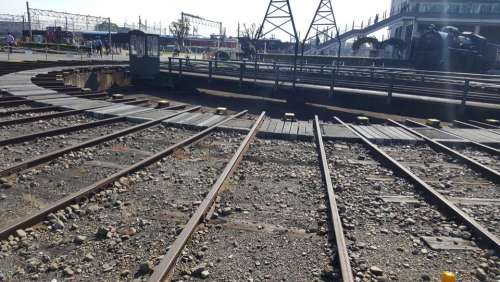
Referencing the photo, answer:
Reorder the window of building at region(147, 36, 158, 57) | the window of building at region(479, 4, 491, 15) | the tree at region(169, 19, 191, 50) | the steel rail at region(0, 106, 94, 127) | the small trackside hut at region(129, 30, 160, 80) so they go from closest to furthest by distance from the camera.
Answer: the steel rail at region(0, 106, 94, 127), the small trackside hut at region(129, 30, 160, 80), the window of building at region(147, 36, 158, 57), the window of building at region(479, 4, 491, 15), the tree at region(169, 19, 191, 50)

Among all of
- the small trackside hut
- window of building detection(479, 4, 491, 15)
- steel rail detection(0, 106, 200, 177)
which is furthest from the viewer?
window of building detection(479, 4, 491, 15)

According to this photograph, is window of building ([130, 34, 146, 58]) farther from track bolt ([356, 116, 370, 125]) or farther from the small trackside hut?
track bolt ([356, 116, 370, 125])

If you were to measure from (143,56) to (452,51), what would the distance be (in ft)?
68.4

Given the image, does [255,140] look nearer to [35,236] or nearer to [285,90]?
[35,236]

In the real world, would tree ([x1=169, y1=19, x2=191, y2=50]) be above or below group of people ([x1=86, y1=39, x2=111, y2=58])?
above

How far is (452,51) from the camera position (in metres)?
25.6

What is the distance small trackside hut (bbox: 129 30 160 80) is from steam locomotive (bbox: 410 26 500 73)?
61.5 feet

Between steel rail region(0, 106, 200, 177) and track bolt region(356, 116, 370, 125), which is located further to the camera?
track bolt region(356, 116, 370, 125)

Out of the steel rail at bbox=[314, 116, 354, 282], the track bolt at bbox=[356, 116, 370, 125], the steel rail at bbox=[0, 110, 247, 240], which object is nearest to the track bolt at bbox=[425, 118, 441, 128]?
the track bolt at bbox=[356, 116, 370, 125]

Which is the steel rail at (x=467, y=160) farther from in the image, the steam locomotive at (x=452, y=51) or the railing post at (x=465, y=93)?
the steam locomotive at (x=452, y=51)

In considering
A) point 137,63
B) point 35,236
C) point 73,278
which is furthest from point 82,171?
point 137,63

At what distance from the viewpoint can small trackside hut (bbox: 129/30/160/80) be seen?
22.8 meters

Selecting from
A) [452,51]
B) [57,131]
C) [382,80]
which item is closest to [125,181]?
[57,131]

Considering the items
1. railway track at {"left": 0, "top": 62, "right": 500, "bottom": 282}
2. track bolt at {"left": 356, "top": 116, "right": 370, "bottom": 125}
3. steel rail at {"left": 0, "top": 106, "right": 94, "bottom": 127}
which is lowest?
railway track at {"left": 0, "top": 62, "right": 500, "bottom": 282}
